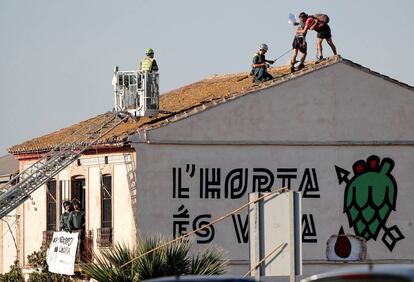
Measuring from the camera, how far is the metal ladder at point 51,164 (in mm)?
42156

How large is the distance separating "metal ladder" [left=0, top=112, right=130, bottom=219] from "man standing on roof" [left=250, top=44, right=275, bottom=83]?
3.99 metres

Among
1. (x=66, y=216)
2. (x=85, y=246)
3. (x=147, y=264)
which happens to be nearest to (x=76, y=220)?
(x=66, y=216)

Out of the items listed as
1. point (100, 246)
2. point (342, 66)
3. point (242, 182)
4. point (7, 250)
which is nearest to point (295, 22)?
point (342, 66)

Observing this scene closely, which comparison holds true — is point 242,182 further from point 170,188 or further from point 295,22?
point 295,22

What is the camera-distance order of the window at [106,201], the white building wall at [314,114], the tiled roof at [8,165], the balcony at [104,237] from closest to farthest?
the white building wall at [314,114] < the balcony at [104,237] < the window at [106,201] < the tiled roof at [8,165]

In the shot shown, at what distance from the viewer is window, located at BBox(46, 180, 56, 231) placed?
4659 cm

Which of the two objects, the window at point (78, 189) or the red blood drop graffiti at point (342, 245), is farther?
the window at point (78, 189)

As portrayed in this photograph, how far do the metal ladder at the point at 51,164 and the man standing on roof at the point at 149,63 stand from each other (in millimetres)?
1443

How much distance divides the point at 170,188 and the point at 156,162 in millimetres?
804

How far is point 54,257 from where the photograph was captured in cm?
4297

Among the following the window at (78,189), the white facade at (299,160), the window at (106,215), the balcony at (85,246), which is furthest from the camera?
the window at (78,189)

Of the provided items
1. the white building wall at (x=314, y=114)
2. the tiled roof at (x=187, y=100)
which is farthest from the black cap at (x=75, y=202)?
the white building wall at (x=314, y=114)

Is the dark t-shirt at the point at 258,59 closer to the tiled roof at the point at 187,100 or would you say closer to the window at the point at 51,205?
the tiled roof at the point at 187,100

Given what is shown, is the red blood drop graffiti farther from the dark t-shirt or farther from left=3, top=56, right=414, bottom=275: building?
the dark t-shirt
